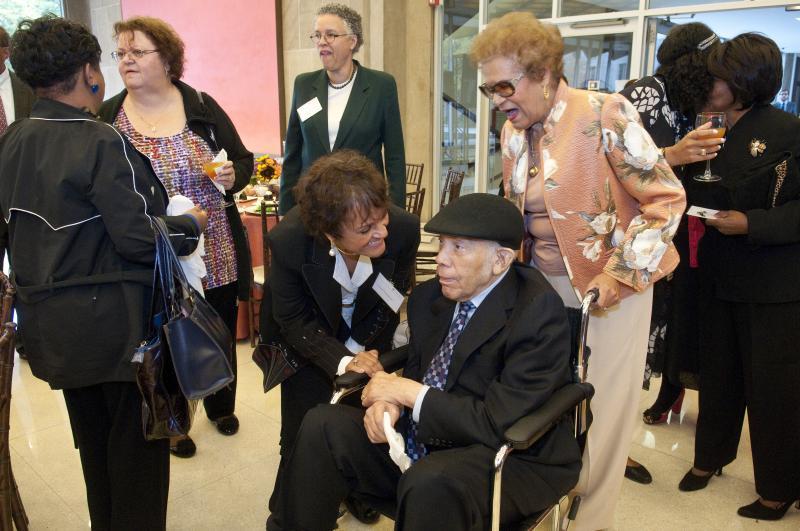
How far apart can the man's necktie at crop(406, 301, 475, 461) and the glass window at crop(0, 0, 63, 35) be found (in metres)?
9.60

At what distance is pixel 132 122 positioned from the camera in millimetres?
2285

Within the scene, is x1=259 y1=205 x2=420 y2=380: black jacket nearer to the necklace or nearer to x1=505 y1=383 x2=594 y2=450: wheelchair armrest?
x1=505 y1=383 x2=594 y2=450: wheelchair armrest

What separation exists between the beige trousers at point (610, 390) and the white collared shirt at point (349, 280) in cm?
59

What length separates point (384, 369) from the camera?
180 cm

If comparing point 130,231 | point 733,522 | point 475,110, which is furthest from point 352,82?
point 475,110

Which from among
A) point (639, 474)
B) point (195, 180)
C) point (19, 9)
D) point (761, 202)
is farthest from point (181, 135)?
point (19, 9)

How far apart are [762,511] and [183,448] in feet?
7.68

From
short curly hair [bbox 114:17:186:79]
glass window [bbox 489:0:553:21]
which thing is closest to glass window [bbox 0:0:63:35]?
glass window [bbox 489:0:553:21]

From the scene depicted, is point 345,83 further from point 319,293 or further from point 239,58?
point 239,58

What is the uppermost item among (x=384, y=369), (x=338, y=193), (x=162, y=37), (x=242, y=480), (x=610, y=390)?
(x=162, y=37)

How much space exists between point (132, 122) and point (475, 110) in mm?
5050

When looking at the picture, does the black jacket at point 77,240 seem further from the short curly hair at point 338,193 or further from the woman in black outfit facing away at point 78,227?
the short curly hair at point 338,193

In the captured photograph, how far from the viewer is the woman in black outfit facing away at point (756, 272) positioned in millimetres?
1989

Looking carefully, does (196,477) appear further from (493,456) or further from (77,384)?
(493,456)
